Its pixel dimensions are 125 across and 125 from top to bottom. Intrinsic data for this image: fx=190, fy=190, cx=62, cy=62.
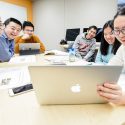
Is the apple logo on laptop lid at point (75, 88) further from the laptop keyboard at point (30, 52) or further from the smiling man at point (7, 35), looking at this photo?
the laptop keyboard at point (30, 52)

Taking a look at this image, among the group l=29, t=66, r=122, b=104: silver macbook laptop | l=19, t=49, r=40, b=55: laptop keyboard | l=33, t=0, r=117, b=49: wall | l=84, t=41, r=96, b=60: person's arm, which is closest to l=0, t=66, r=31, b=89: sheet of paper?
l=29, t=66, r=122, b=104: silver macbook laptop

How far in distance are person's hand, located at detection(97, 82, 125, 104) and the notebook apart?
7.02ft

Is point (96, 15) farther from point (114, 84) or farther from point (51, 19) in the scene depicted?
point (114, 84)

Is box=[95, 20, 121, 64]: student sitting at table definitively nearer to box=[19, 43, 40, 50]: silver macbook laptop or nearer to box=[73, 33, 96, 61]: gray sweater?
box=[19, 43, 40, 50]: silver macbook laptop

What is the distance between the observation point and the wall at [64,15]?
207 inches

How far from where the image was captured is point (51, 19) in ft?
21.3

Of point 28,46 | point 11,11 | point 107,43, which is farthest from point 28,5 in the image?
point 107,43

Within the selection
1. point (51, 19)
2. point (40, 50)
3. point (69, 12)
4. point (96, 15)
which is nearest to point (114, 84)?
point (40, 50)

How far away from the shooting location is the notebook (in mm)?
2811

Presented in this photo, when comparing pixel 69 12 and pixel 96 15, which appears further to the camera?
pixel 69 12

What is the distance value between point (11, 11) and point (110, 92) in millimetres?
5988

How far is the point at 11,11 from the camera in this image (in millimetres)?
→ 6203

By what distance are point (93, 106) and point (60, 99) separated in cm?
16

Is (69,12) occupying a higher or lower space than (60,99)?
higher
